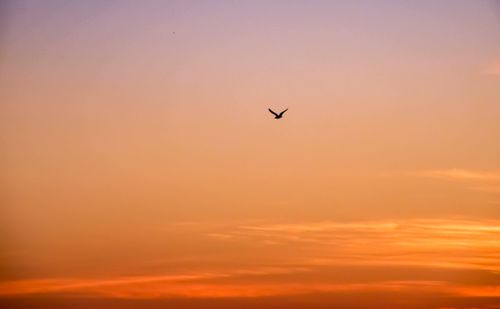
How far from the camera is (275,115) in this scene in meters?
101
